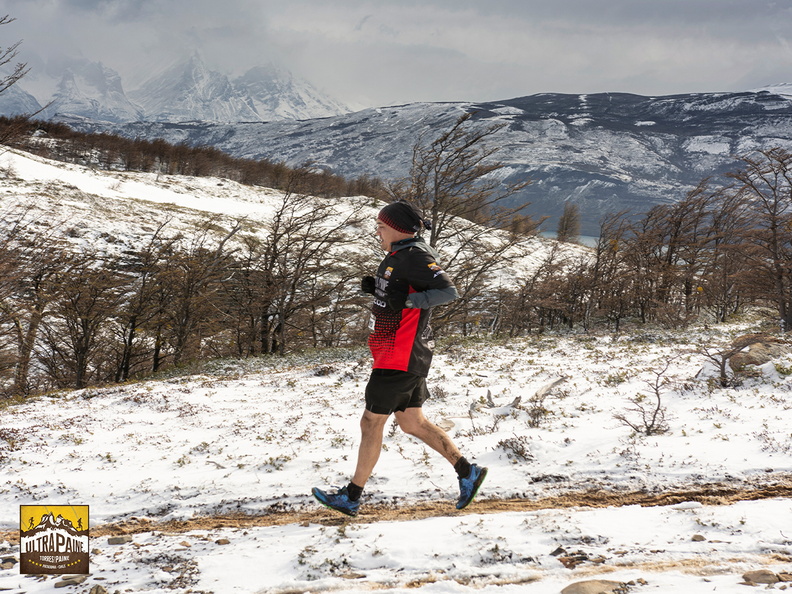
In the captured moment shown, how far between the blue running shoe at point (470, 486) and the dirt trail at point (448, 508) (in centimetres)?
13

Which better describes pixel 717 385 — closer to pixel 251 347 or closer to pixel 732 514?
pixel 732 514

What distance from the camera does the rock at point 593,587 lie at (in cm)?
227

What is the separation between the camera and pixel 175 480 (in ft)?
15.5

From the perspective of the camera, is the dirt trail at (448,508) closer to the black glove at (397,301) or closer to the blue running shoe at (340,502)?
the blue running shoe at (340,502)


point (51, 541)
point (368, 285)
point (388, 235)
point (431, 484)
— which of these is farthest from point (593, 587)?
point (51, 541)

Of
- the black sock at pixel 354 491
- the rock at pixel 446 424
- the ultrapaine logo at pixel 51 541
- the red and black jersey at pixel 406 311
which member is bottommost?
the rock at pixel 446 424

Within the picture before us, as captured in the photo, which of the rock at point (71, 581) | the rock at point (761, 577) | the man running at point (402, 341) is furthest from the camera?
the man running at point (402, 341)

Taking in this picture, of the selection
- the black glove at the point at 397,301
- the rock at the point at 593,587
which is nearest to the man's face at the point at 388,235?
the black glove at the point at 397,301

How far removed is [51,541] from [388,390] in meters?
2.70

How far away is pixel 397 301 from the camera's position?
3258 millimetres

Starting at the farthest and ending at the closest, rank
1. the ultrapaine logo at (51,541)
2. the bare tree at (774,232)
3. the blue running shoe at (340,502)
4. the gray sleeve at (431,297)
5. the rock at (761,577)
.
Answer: the bare tree at (774,232) < the blue running shoe at (340,502) < the gray sleeve at (431,297) < the ultrapaine logo at (51,541) < the rock at (761,577)

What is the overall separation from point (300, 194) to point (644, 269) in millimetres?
20488

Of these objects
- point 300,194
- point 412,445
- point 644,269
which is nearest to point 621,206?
point 644,269

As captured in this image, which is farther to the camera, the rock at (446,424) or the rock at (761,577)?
the rock at (446,424)
